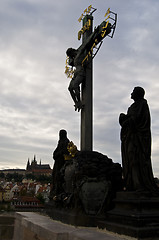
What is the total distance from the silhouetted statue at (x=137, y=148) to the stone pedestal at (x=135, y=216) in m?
0.28

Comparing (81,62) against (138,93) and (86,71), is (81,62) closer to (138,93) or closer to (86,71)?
(86,71)

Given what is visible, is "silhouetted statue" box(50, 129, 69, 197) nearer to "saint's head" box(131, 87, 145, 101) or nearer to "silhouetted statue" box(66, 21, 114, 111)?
"silhouetted statue" box(66, 21, 114, 111)

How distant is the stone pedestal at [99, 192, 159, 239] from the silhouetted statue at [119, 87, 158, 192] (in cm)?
28

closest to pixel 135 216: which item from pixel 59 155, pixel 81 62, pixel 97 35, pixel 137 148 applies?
pixel 137 148

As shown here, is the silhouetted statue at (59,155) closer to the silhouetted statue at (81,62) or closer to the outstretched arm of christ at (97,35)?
the silhouetted statue at (81,62)

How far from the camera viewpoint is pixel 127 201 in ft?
15.1

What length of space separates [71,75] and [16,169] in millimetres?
198544

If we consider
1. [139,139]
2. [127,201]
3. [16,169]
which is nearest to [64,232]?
[127,201]

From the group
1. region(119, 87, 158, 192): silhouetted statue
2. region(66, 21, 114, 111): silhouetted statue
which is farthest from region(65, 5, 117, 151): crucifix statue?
region(119, 87, 158, 192): silhouetted statue

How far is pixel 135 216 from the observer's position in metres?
4.08

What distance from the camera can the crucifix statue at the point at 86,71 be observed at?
7.92 meters

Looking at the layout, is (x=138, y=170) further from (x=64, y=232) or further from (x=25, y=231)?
(x=25, y=231)

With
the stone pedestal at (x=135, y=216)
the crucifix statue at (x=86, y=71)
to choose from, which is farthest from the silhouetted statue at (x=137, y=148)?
the crucifix statue at (x=86, y=71)

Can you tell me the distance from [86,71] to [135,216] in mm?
5451
